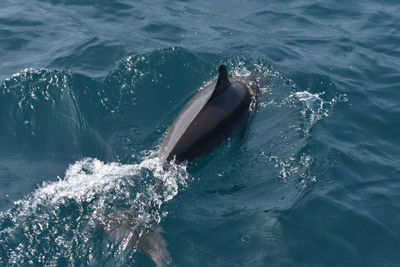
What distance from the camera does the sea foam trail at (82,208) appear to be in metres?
8.71

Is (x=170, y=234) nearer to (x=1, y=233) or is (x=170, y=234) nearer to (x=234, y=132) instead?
(x=1, y=233)

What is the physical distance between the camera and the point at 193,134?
1133cm

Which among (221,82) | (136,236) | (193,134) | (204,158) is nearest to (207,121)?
(193,134)

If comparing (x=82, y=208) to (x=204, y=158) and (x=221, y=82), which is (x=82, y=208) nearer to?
(x=204, y=158)

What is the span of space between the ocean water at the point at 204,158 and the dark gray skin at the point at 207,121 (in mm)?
346

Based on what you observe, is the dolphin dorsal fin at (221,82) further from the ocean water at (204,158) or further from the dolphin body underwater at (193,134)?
the ocean water at (204,158)

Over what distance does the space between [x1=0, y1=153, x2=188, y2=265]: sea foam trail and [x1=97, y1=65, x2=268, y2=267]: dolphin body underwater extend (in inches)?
6.6

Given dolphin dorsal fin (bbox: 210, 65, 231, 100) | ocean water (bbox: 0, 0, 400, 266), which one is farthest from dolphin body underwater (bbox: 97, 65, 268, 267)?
ocean water (bbox: 0, 0, 400, 266)

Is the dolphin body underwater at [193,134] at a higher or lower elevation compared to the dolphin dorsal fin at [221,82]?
lower

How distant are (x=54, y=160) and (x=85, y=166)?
100cm

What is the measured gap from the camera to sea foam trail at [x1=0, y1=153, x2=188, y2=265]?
8.71m

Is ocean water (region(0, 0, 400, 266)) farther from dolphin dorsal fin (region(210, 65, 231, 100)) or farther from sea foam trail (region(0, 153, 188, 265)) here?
dolphin dorsal fin (region(210, 65, 231, 100))

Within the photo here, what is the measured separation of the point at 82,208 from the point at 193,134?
3246mm

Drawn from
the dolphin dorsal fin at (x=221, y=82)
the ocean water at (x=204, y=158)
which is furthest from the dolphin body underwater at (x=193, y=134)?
the ocean water at (x=204, y=158)
